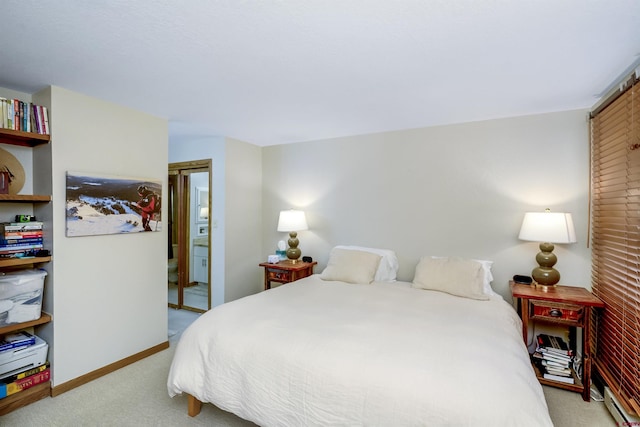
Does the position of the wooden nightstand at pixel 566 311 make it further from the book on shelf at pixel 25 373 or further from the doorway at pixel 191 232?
the book on shelf at pixel 25 373

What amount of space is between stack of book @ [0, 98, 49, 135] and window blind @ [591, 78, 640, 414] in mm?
4079

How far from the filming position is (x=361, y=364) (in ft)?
4.74

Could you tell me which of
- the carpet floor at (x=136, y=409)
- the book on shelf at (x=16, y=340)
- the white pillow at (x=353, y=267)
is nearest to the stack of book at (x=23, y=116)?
the book on shelf at (x=16, y=340)

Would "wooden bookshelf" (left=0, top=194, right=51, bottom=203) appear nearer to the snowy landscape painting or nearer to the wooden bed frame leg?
the snowy landscape painting

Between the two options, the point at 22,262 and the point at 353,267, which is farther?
the point at 353,267

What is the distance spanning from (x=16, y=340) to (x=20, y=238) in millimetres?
754

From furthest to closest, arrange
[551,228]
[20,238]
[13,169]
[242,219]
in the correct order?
[242,219]
[551,228]
[13,169]
[20,238]

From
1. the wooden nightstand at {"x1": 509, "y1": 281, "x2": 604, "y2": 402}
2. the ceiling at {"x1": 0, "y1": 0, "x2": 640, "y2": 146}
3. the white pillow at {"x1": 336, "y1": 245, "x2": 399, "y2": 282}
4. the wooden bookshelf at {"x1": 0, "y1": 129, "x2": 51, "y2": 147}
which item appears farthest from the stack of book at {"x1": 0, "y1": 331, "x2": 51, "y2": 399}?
the wooden nightstand at {"x1": 509, "y1": 281, "x2": 604, "y2": 402}

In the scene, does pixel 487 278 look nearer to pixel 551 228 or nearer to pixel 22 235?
pixel 551 228

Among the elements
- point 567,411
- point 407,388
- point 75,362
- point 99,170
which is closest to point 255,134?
point 99,170

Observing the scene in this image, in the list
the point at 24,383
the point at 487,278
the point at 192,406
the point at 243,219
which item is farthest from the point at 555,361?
the point at 24,383

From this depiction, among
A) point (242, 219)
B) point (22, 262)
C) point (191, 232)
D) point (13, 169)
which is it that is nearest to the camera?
point (22, 262)

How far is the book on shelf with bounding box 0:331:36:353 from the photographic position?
2115 millimetres

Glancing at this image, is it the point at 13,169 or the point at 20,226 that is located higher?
the point at 13,169
